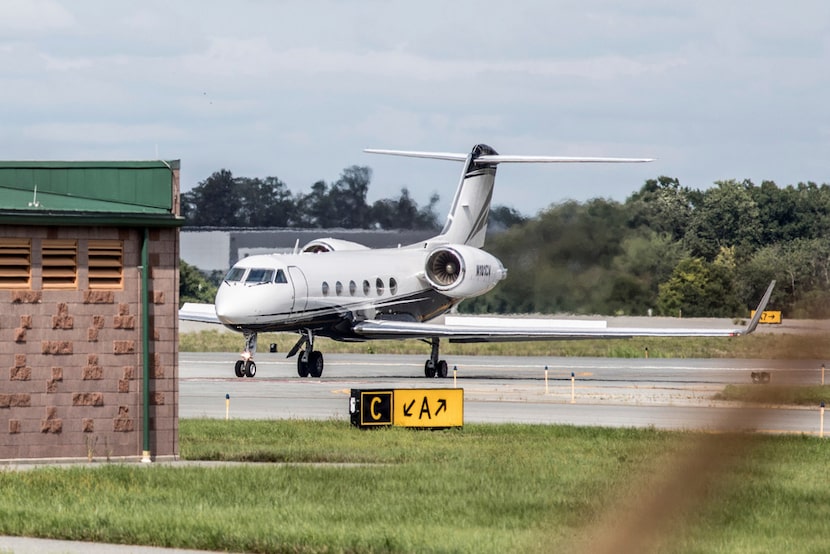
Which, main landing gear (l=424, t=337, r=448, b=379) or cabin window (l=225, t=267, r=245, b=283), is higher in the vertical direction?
cabin window (l=225, t=267, r=245, b=283)

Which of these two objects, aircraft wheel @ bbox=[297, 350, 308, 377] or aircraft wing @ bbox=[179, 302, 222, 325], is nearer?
aircraft wheel @ bbox=[297, 350, 308, 377]

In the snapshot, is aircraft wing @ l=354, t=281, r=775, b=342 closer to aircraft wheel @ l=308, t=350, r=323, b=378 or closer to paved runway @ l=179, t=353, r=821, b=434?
paved runway @ l=179, t=353, r=821, b=434

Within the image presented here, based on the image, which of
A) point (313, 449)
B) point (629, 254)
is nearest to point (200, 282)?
point (629, 254)

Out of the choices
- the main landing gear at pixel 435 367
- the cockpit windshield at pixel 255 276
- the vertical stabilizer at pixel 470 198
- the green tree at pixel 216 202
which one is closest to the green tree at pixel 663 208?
the vertical stabilizer at pixel 470 198

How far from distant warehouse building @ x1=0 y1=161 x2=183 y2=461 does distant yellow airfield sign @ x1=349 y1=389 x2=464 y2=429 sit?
5.66m

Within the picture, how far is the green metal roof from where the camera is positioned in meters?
17.6

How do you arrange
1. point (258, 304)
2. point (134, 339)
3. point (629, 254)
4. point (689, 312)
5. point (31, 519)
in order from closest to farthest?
point (31, 519) < point (134, 339) < point (258, 304) < point (629, 254) < point (689, 312)

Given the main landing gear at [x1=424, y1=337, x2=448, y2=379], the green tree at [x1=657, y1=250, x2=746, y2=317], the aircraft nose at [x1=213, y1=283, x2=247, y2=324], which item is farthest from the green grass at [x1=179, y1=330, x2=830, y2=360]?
the aircraft nose at [x1=213, y1=283, x2=247, y2=324]

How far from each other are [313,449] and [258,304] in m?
17.1

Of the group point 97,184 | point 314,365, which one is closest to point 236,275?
point 314,365

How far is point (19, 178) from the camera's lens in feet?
58.3

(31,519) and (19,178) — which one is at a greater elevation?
(19,178)

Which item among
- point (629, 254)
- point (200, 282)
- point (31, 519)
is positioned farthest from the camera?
point (200, 282)

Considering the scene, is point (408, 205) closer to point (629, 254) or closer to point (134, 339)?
point (629, 254)
